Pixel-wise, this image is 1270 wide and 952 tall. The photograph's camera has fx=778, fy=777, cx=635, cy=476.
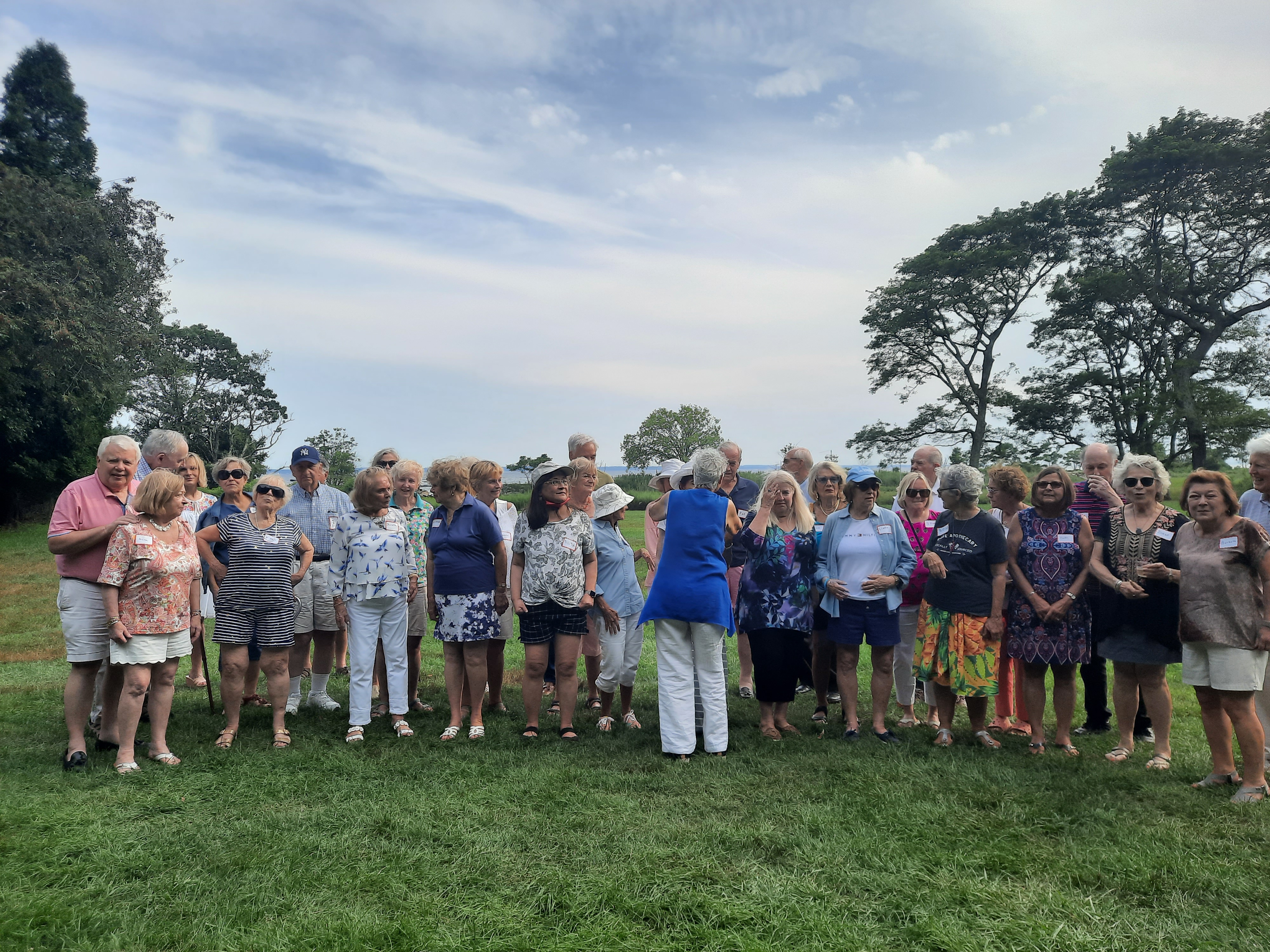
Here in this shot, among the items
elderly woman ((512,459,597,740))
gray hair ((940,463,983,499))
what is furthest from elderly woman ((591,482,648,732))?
gray hair ((940,463,983,499))

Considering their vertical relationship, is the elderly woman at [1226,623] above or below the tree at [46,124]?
below

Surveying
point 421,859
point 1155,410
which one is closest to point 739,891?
point 421,859

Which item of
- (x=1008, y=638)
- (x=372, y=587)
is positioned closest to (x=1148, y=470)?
(x=1008, y=638)

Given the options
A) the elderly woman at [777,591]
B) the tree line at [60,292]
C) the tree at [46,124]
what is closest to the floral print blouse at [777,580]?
the elderly woman at [777,591]

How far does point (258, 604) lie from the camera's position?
5301 mm

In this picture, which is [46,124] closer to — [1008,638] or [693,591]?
[693,591]

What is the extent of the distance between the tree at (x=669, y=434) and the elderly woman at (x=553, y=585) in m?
55.2

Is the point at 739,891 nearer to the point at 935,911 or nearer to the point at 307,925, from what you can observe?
the point at 935,911

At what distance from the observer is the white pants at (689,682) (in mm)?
5168

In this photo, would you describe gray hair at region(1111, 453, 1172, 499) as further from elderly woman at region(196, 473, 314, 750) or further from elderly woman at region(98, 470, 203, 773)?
elderly woman at region(98, 470, 203, 773)

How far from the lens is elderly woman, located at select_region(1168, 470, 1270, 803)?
169 inches

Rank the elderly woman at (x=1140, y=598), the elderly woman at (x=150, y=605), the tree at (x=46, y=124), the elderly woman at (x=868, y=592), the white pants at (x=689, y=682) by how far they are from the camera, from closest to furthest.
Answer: the elderly woman at (x=150, y=605), the elderly woman at (x=1140, y=598), the white pants at (x=689, y=682), the elderly woman at (x=868, y=592), the tree at (x=46, y=124)

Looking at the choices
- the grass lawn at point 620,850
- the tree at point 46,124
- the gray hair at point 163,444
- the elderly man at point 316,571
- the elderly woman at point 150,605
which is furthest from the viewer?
the tree at point 46,124

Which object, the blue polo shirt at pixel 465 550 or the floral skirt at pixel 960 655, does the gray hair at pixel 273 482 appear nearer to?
the blue polo shirt at pixel 465 550
